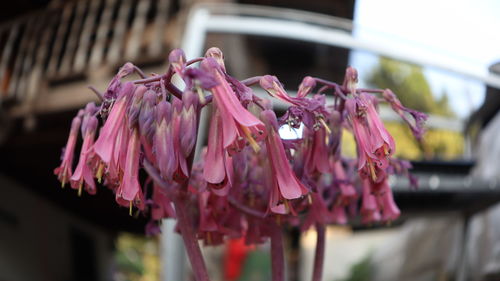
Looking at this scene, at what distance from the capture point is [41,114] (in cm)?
384

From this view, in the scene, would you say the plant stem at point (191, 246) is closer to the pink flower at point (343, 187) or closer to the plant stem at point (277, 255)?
the plant stem at point (277, 255)

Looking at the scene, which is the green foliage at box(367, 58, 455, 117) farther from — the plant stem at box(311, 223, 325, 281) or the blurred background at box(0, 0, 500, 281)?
the plant stem at box(311, 223, 325, 281)

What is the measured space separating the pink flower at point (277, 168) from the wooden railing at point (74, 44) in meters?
2.93

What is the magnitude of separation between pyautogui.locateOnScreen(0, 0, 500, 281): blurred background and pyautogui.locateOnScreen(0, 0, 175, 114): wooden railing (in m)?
0.01

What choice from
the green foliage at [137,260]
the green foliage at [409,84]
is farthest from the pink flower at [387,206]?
the green foliage at [137,260]

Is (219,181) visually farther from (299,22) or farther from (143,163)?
(299,22)

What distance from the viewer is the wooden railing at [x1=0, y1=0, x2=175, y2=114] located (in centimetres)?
360

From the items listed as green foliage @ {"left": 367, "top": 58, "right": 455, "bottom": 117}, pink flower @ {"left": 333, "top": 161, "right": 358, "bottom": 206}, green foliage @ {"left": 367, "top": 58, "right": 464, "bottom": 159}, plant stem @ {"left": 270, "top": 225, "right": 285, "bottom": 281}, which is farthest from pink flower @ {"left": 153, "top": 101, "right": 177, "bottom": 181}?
green foliage @ {"left": 367, "top": 58, "right": 455, "bottom": 117}

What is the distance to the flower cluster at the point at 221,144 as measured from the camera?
1.81 feet

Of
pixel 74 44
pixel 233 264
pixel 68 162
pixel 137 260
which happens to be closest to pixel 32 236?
pixel 233 264

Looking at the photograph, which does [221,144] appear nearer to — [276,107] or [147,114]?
[147,114]

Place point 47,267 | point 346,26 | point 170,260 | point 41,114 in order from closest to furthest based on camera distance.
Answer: point 170,260 → point 346,26 → point 41,114 → point 47,267

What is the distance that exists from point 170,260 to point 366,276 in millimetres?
3868

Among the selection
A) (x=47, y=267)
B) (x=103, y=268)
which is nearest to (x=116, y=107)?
(x=47, y=267)
